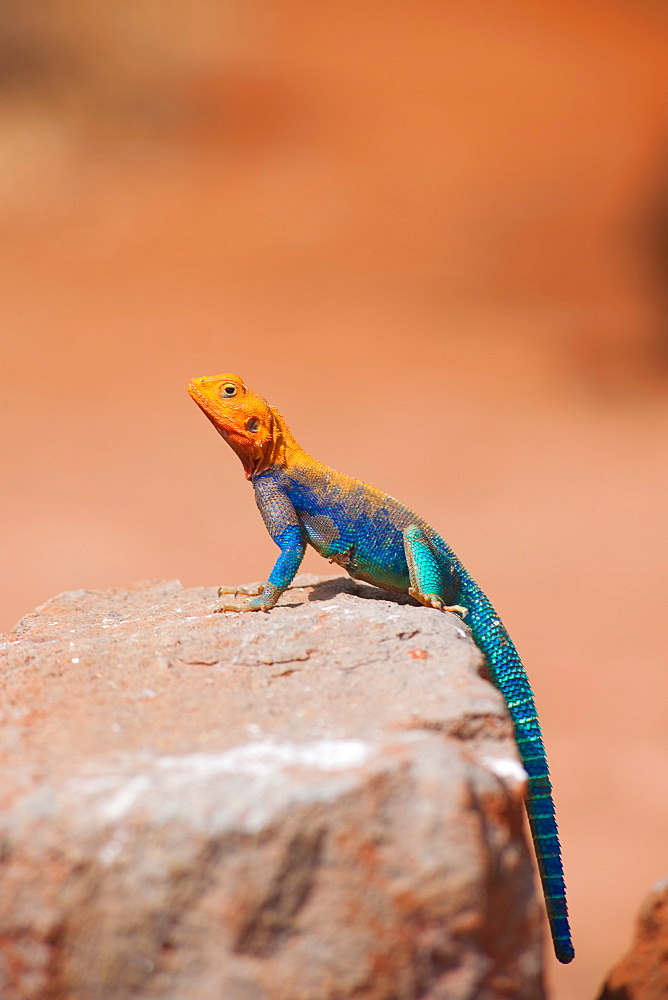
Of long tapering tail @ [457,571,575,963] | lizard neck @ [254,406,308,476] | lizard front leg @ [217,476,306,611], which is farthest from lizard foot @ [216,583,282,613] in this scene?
long tapering tail @ [457,571,575,963]

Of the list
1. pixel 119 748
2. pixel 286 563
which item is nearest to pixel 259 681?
pixel 119 748

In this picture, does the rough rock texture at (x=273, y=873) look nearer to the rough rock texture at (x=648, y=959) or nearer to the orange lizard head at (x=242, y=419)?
the rough rock texture at (x=648, y=959)

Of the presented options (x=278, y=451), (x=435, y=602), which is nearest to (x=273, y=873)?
(x=435, y=602)

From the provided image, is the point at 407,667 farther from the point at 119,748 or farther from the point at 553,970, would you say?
the point at 553,970

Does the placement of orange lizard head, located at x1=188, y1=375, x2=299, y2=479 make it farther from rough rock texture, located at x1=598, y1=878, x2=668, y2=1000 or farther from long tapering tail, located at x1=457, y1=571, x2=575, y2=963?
rough rock texture, located at x1=598, y1=878, x2=668, y2=1000

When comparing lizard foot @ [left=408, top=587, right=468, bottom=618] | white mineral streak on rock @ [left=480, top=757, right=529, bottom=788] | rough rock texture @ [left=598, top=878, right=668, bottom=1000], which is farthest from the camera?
lizard foot @ [left=408, top=587, right=468, bottom=618]

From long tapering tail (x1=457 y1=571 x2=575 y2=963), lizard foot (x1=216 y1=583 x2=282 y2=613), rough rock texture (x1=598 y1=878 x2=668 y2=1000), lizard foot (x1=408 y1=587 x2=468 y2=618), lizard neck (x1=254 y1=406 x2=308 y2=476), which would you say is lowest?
rough rock texture (x1=598 y1=878 x2=668 y2=1000)
